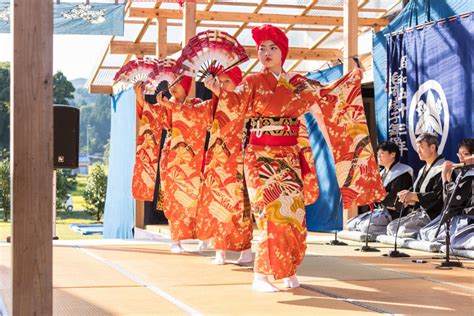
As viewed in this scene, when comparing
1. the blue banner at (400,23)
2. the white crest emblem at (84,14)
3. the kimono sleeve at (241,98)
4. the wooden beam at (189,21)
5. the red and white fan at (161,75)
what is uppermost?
the white crest emblem at (84,14)

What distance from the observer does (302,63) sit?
1420 cm

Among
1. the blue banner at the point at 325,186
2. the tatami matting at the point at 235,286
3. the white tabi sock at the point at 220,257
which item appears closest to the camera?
the tatami matting at the point at 235,286

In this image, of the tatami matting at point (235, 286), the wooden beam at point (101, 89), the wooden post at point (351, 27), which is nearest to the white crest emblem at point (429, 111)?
the wooden post at point (351, 27)

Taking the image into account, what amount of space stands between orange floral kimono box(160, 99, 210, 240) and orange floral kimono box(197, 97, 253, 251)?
2.27 ft

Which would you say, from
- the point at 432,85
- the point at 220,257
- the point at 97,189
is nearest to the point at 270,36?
the point at 220,257

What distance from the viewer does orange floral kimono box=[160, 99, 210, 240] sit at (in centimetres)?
685

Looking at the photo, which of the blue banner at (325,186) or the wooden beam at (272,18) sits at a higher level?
the wooden beam at (272,18)

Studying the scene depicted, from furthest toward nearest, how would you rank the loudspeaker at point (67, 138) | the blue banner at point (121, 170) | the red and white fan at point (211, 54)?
the blue banner at point (121, 170) → the loudspeaker at point (67, 138) → the red and white fan at point (211, 54)

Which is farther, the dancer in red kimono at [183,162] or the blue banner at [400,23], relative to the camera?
the blue banner at [400,23]

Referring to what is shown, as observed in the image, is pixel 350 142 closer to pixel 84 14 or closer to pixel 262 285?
pixel 262 285

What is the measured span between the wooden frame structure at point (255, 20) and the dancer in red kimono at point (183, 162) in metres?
2.86

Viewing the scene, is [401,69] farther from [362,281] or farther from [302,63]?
[302,63]

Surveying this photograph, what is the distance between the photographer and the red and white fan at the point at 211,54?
18.8 ft

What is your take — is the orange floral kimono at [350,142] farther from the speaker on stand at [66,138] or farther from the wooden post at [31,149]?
the speaker on stand at [66,138]
